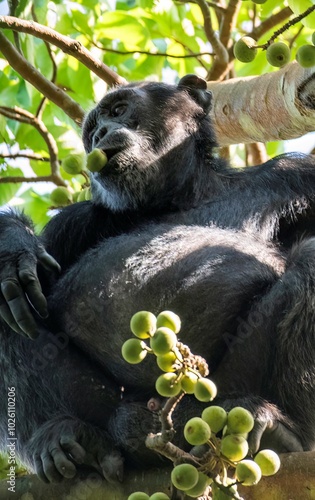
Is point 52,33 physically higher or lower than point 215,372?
higher

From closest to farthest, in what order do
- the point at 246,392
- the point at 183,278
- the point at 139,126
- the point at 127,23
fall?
the point at 246,392, the point at 183,278, the point at 139,126, the point at 127,23

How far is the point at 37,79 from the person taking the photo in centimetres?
644

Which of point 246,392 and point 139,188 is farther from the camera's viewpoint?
point 139,188

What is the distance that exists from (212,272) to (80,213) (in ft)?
4.27

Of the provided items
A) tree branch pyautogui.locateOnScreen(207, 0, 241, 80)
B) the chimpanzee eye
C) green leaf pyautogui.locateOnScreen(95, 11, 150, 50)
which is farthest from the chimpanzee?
green leaf pyautogui.locateOnScreen(95, 11, 150, 50)

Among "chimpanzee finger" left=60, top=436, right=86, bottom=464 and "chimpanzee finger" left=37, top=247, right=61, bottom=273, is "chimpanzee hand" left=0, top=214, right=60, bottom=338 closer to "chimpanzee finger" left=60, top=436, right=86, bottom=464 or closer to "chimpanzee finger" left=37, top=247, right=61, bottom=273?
"chimpanzee finger" left=37, top=247, right=61, bottom=273

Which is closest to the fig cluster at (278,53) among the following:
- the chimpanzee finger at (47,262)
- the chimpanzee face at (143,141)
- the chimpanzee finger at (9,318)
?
the chimpanzee face at (143,141)

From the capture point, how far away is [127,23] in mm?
7703

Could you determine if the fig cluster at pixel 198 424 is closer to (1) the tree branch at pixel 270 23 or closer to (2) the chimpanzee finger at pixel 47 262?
(2) the chimpanzee finger at pixel 47 262

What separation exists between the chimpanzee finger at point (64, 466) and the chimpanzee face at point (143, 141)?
74.7 inches

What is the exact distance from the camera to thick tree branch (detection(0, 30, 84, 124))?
6266 mm

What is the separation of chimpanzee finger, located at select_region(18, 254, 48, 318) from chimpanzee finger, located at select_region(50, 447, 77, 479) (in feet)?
2.75

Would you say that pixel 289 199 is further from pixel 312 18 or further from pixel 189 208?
pixel 312 18

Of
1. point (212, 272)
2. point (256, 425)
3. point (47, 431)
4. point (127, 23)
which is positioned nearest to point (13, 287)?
point (47, 431)
